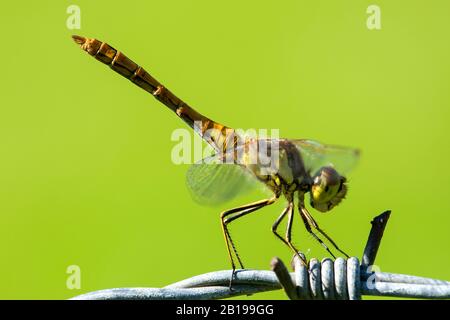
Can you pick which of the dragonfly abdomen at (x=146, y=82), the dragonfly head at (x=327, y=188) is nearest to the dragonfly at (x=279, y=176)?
the dragonfly head at (x=327, y=188)

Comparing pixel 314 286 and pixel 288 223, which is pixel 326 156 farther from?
pixel 314 286

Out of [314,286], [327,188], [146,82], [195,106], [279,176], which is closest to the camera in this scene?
[314,286]

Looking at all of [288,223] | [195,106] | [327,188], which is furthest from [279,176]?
[195,106]

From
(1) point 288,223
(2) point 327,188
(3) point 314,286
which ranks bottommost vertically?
(3) point 314,286

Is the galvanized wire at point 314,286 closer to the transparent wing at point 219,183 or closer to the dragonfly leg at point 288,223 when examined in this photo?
the dragonfly leg at point 288,223

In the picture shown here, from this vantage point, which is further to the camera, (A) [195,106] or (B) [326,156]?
(A) [195,106]

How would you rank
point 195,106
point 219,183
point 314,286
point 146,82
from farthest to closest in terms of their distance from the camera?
point 195,106 < point 146,82 < point 219,183 < point 314,286
